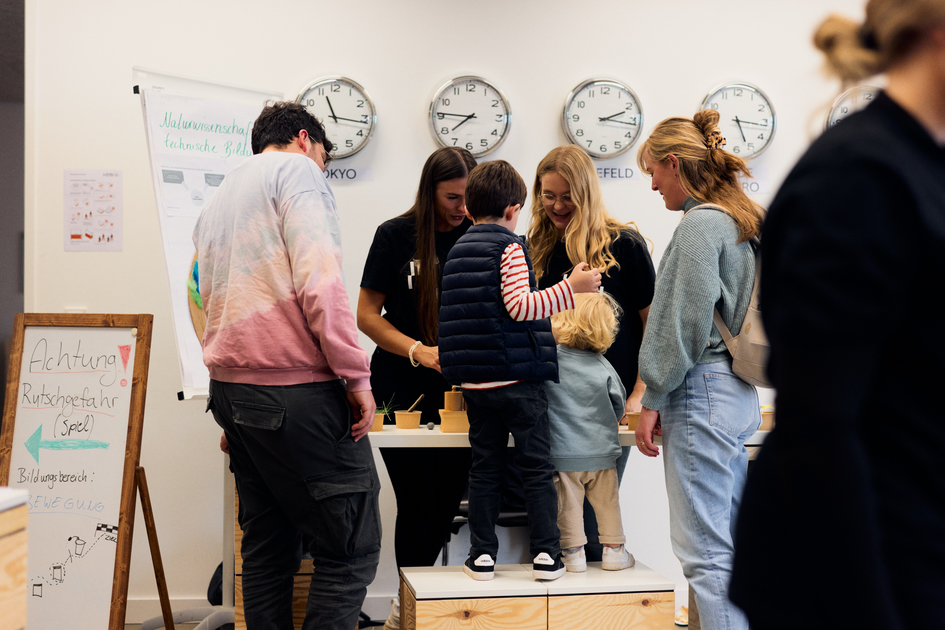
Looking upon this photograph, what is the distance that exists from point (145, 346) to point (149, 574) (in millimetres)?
1487

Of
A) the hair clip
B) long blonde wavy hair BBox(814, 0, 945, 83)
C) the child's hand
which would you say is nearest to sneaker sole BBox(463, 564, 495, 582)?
the child's hand

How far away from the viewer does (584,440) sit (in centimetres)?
220

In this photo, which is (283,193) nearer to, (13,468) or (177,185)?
(177,185)

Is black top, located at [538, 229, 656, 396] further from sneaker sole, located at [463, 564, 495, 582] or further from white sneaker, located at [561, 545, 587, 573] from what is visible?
sneaker sole, located at [463, 564, 495, 582]

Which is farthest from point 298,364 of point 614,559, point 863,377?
point 863,377

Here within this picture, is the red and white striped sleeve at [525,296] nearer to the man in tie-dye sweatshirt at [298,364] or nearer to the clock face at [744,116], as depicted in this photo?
the man in tie-dye sweatshirt at [298,364]

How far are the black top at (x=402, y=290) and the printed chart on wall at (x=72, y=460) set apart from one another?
2.81 feet

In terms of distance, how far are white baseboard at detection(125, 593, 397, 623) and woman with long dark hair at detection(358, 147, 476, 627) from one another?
31.1 inches

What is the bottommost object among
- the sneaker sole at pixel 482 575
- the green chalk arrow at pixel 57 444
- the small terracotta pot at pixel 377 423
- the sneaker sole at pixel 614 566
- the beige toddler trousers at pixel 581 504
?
the sneaker sole at pixel 614 566

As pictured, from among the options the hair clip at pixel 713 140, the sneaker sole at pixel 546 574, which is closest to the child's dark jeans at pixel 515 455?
the sneaker sole at pixel 546 574

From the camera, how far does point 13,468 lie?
231 cm

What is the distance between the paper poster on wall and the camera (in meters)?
3.28

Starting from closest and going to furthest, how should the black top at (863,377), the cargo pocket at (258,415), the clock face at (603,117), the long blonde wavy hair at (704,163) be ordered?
the black top at (863,377), the cargo pocket at (258,415), the long blonde wavy hair at (704,163), the clock face at (603,117)

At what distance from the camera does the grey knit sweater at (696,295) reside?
74.5 inches
